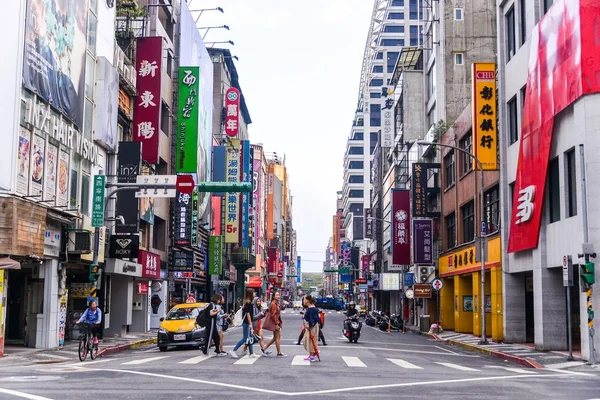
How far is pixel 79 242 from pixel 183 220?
2027 cm

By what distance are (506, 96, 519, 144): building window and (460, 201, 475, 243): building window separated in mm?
9894

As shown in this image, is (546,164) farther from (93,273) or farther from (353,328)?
(93,273)

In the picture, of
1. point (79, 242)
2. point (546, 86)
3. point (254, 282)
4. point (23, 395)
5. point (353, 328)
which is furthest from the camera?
point (254, 282)

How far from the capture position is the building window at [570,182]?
26.2 meters

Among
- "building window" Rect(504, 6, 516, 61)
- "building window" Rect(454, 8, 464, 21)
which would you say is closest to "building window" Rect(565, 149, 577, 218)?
"building window" Rect(504, 6, 516, 61)

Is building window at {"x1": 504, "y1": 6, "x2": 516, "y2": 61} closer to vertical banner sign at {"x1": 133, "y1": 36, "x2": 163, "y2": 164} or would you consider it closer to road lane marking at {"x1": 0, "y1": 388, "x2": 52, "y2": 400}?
vertical banner sign at {"x1": 133, "y1": 36, "x2": 163, "y2": 164}

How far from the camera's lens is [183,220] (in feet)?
160

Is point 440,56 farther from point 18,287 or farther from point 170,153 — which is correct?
point 18,287

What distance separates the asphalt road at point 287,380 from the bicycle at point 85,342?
2408 millimetres

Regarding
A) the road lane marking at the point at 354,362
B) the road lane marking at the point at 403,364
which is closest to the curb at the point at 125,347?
the road lane marking at the point at 354,362

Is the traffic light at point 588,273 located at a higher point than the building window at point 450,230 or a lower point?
lower

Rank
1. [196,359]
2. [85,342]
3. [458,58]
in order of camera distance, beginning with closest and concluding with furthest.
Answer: [196,359], [85,342], [458,58]

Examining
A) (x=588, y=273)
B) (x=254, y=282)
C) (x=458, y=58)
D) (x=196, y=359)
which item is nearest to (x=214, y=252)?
(x=458, y=58)

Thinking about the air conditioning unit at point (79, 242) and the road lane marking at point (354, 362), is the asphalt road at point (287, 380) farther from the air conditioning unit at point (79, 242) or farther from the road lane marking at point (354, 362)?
the air conditioning unit at point (79, 242)
